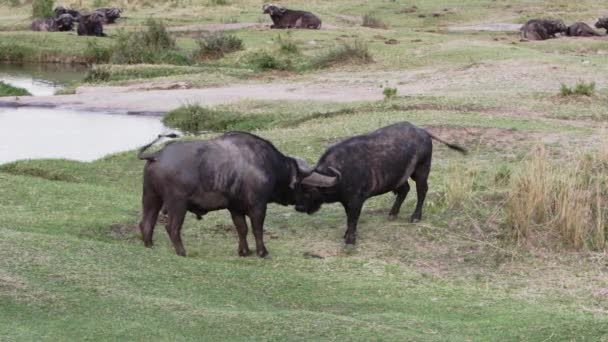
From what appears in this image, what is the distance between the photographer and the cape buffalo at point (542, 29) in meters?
33.0

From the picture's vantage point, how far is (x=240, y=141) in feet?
34.0

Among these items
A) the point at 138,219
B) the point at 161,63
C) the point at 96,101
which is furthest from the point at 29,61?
the point at 138,219

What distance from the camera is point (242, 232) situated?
10.3 meters

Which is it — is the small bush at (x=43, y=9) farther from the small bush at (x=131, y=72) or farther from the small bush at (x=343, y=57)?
the small bush at (x=343, y=57)

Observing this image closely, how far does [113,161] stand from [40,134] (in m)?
5.05

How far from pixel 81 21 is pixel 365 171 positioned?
2656 centimetres

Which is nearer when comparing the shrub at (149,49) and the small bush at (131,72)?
the small bush at (131,72)

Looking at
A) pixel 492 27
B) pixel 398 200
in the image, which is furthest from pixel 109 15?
pixel 398 200

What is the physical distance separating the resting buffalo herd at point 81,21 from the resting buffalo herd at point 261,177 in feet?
85.3

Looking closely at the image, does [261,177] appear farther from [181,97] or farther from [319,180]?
[181,97]

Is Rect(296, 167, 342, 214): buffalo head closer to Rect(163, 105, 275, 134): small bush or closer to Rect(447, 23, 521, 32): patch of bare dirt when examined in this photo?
Rect(163, 105, 275, 134): small bush

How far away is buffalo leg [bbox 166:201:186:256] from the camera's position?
32.3ft

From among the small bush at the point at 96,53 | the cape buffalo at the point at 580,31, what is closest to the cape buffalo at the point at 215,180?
the small bush at the point at 96,53

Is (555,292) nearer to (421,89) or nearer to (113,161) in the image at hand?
(113,161)
